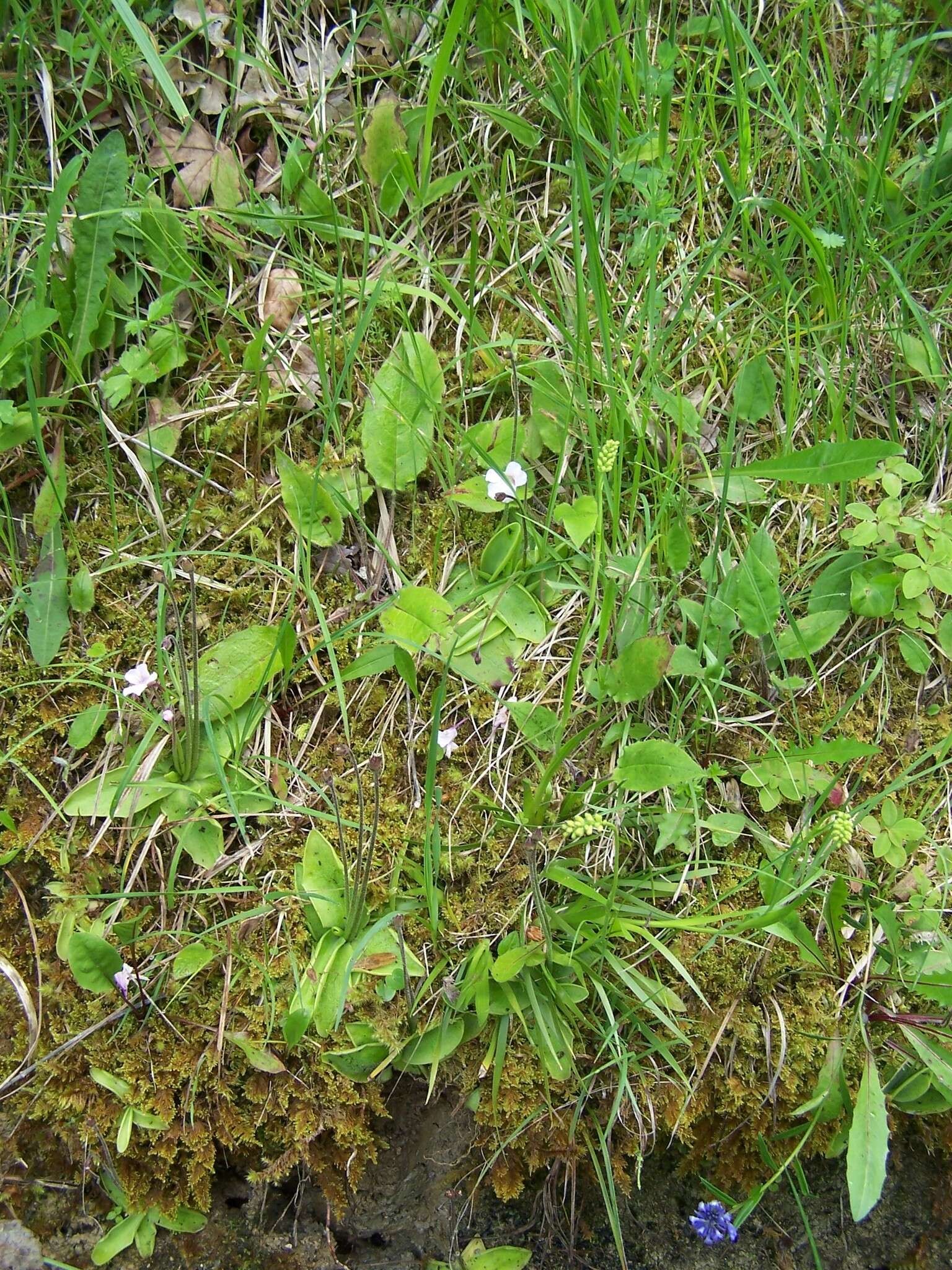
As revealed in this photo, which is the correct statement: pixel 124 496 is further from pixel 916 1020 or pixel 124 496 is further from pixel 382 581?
pixel 916 1020

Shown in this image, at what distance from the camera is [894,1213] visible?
2.21 meters

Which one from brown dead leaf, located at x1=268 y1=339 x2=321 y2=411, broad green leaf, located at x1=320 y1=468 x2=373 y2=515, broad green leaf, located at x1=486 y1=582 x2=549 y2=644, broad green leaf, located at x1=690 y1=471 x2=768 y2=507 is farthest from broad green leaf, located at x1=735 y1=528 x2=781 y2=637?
brown dead leaf, located at x1=268 y1=339 x2=321 y2=411

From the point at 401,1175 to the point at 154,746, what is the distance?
47.7 inches

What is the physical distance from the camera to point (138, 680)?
2234 millimetres

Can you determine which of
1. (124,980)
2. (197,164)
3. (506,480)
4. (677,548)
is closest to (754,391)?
(677,548)

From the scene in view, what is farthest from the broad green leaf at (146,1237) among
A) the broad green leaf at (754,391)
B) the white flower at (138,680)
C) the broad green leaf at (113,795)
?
the broad green leaf at (754,391)

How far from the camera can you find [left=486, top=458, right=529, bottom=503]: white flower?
2.25 meters

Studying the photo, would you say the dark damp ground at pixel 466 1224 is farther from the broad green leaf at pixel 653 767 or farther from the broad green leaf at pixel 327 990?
the broad green leaf at pixel 653 767

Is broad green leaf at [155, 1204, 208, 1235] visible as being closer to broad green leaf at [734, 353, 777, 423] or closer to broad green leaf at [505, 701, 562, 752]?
broad green leaf at [505, 701, 562, 752]

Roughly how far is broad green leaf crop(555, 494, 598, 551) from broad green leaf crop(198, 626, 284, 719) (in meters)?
0.77

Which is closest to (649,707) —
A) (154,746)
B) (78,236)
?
(154,746)

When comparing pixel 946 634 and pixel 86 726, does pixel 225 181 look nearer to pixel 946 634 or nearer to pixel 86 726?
pixel 86 726

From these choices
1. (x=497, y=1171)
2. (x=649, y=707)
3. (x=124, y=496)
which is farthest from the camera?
(x=124, y=496)

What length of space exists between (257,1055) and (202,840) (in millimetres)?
509
